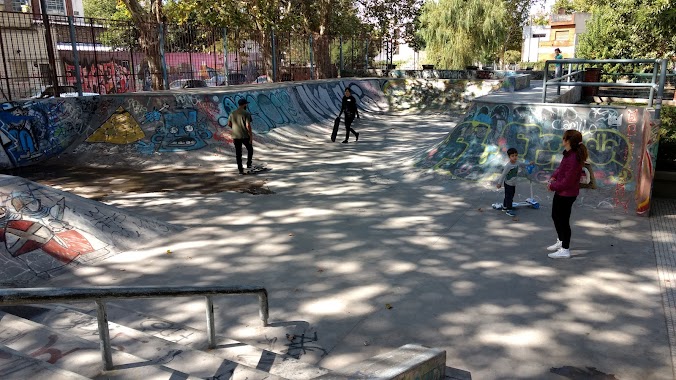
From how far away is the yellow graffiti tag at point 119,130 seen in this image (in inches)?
515

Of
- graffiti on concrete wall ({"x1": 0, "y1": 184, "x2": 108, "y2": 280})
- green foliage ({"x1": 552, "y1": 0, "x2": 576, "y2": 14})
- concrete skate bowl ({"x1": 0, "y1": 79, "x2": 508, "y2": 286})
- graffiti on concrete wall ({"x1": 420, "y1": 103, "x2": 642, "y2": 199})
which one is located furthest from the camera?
green foliage ({"x1": 552, "y1": 0, "x2": 576, "y2": 14})

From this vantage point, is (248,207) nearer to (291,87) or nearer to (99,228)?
(99,228)

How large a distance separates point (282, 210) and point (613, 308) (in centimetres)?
506

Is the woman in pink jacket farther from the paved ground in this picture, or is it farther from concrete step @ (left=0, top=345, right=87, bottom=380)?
concrete step @ (left=0, top=345, right=87, bottom=380)

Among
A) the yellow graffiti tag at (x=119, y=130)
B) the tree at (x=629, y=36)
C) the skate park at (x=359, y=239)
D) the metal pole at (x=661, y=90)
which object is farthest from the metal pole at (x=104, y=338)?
the tree at (x=629, y=36)

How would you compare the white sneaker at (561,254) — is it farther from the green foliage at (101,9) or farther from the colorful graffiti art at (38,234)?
the green foliage at (101,9)

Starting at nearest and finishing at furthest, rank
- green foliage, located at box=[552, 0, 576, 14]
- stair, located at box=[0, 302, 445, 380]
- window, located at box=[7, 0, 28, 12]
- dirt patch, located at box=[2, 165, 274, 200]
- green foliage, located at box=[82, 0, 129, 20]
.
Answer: stair, located at box=[0, 302, 445, 380]
dirt patch, located at box=[2, 165, 274, 200]
window, located at box=[7, 0, 28, 12]
green foliage, located at box=[82, 0, 129, 20]
green foliage, located at box=[552, 0, 576, 14]

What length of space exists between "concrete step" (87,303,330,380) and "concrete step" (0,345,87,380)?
4.57ft

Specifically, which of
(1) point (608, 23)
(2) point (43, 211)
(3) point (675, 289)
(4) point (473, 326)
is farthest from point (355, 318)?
(1) point (608, 23)

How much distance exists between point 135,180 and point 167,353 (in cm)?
831

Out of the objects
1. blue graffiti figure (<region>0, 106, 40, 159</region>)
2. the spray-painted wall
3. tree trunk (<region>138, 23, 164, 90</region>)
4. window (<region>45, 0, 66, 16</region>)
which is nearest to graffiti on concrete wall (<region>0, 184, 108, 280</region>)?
the spray-painted wall

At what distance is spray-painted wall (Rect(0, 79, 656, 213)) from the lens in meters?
8.54

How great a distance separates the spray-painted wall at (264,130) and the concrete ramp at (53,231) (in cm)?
556

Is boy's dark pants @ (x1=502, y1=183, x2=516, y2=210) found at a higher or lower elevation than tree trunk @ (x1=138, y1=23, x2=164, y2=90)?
lower
